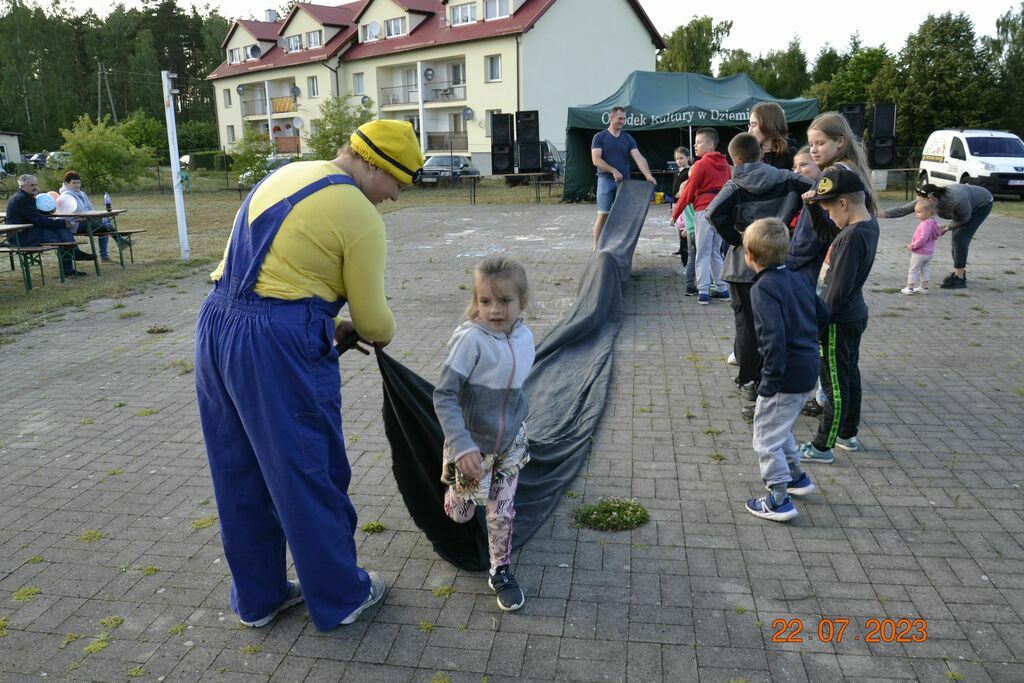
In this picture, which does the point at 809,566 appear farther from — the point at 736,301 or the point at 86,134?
the point at 86,134

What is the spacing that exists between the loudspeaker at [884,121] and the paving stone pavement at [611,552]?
53.4 feet

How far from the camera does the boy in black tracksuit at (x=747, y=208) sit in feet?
18.0

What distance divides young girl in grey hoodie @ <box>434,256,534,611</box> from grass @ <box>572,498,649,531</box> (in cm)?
71

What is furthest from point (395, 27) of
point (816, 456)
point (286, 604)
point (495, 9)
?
point (286, 604)

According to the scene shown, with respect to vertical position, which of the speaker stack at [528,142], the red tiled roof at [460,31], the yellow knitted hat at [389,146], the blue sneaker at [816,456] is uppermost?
the red tiled roof at [460,31]

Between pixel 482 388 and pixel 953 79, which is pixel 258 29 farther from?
pixel 482 388

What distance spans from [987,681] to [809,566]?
0.86m

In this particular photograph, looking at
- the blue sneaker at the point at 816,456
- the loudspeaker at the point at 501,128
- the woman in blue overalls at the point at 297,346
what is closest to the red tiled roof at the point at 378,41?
the loudspeaker at the point at 501,128

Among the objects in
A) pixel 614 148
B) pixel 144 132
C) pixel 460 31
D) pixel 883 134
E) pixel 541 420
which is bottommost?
pixel 541 420

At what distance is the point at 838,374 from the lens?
441 centimetres

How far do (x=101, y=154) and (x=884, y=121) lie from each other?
90.5ft

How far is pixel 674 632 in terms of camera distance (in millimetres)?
2982

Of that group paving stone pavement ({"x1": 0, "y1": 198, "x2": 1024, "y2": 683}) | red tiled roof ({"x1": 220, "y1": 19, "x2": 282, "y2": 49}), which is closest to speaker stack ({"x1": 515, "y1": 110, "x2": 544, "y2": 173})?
paving stone pavement ({"x1": 0, "y1": 198, "x2": 1024, "y2": 683})

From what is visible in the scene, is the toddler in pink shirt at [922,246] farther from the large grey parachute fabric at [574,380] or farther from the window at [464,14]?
the window at [464,14]
